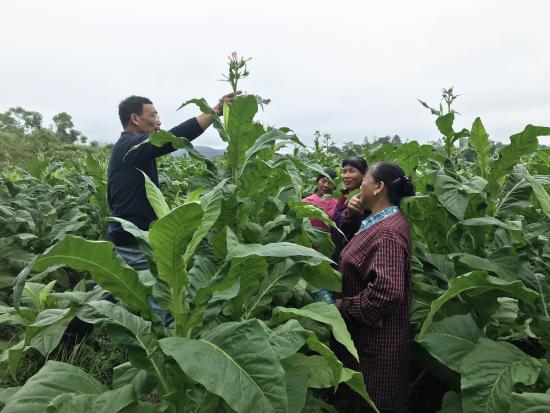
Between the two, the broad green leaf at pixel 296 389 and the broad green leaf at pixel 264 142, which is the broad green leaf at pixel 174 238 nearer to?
the broad green leaf at pixel 296 389

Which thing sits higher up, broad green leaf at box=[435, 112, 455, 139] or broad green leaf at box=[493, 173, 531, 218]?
broad green leaf at box=[435, 112, 455, 139]

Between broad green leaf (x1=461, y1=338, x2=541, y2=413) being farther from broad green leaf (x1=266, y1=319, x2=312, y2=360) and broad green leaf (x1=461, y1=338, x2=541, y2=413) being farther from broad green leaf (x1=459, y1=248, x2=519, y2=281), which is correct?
broad green leaf (x1=266, y1=319, x2=312, y2=360)

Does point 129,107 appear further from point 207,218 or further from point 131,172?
point 207,218

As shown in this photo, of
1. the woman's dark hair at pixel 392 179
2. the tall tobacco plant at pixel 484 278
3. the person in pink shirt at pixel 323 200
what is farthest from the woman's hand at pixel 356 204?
the person in pink shirt at pixel 323 200

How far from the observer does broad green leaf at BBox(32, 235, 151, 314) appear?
139 cm

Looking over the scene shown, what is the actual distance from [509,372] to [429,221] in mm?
1146

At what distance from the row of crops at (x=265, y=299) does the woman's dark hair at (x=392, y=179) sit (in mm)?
117

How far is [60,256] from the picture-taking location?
141cm

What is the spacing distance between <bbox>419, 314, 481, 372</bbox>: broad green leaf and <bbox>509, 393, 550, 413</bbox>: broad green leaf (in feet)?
1.45

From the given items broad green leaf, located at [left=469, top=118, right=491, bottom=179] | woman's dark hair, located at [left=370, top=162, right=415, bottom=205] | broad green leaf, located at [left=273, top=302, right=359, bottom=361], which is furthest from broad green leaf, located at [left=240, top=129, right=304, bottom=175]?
broad green leaf, located at [left=469, top=118, right=491, bottom=179]

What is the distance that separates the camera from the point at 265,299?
2.10 meters

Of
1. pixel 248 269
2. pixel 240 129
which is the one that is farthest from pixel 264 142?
pixel 248 269

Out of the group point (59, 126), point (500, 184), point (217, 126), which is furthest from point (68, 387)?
point (59, 126)

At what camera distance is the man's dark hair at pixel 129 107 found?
375 cm
